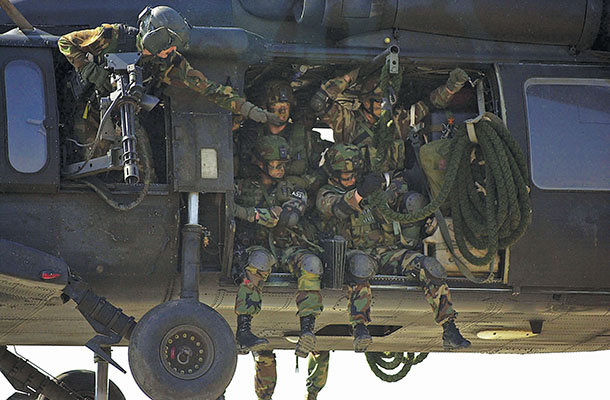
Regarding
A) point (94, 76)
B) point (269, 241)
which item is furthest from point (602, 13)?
point (94, 76)

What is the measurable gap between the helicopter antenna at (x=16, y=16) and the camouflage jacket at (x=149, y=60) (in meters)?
0.34

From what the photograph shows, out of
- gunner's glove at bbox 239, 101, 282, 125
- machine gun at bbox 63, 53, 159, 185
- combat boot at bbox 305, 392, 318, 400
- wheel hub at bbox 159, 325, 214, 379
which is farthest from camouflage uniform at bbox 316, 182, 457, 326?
combat boot at bbox 305, 392, 318, 400

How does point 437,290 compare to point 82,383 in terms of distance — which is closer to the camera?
point 437,290

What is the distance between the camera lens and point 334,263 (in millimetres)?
9266

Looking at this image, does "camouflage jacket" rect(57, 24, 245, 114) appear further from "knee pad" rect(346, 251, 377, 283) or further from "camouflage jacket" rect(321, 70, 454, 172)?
"knee pad" rect(346, 251, 377, 283)

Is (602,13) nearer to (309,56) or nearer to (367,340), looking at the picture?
(309,56)

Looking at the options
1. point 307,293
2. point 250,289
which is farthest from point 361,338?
point 250,289

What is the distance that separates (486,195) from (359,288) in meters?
1.16

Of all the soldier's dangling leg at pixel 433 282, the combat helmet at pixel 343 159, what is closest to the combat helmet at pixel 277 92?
the combat helmet at pixel 343 159

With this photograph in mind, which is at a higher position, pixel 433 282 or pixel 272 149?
pixel 272 149

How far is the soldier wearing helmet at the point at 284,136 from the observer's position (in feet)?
31.4

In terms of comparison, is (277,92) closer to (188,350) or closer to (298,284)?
(298,284)

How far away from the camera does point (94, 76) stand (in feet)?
28.5

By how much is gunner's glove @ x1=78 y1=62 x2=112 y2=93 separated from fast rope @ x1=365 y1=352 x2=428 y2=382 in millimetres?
4696
